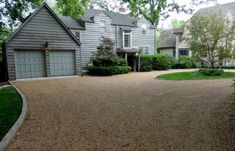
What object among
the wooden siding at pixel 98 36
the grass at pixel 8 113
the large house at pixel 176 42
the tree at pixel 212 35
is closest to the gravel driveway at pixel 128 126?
the grass at pixel 8 113

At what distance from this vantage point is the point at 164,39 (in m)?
35.8

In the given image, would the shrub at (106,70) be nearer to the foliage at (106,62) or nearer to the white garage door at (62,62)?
the foliage at (106,62)

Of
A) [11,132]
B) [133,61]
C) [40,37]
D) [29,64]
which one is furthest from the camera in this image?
[133,61]

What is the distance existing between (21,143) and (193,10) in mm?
30572

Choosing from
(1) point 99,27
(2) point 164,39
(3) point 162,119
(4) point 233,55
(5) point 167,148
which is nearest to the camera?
(5) point 167,148

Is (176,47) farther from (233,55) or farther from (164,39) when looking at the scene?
(233,55)

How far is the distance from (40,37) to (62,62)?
2.62 metres

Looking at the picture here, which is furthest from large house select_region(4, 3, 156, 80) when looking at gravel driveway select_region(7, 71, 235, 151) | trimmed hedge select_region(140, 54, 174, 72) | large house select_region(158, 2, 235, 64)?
large house select_region(158, 2, 235, 64)

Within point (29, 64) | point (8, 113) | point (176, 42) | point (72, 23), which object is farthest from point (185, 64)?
point (8, 113)

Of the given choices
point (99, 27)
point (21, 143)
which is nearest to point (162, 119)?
point (21, 143)

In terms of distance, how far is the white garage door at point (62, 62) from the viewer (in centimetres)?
1708

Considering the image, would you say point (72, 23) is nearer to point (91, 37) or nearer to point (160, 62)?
point (91, 37)

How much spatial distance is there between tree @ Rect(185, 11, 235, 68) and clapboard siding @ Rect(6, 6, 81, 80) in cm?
976

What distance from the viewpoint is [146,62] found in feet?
80.1
